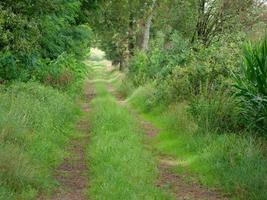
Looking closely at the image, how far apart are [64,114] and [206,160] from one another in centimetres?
568

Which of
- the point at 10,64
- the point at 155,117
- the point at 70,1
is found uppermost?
the point at 70,1

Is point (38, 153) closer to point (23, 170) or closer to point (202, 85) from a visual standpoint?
point (23, 170)

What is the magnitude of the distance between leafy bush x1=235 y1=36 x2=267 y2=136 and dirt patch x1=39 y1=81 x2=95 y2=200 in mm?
3707

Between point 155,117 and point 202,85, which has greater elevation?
point 202,85

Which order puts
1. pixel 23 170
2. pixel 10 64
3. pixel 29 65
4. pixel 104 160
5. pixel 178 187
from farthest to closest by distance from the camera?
pixel 29 65
pixel 10 64
pixel 104 160
pixel 178 187
pixel 23 170

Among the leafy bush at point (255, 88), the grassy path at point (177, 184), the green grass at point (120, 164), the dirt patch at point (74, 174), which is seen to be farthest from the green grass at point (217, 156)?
the dirt patch at point (74, 174)

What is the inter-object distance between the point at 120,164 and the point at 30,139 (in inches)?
73.7

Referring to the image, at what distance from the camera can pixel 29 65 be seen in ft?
58.3

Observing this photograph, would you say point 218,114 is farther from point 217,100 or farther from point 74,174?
point 74,174

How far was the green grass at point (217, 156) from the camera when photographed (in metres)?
8.30

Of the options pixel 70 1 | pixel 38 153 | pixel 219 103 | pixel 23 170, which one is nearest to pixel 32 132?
pixel 38 153

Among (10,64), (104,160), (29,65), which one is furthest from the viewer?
(29,65)

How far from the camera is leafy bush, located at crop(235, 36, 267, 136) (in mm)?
10145

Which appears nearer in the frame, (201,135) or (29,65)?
(201,135)
